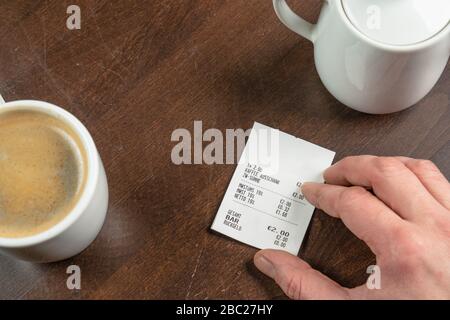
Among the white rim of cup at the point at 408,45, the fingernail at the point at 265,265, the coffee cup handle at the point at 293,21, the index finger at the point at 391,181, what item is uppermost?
the white rim of cup at the point at 408,45

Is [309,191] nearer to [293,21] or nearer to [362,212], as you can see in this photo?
[362,212]

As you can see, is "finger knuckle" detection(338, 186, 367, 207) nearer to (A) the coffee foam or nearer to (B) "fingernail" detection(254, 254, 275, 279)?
(B) "fingernail" detection(254, 254, 275, 279)

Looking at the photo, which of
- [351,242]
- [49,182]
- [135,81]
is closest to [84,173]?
[49,182]

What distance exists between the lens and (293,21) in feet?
2.17

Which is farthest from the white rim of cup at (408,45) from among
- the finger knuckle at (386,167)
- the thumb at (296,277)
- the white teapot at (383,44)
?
the thumb at (296,277)

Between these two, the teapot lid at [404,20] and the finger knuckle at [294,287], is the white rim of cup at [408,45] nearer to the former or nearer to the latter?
the teapot lid at [404,20]

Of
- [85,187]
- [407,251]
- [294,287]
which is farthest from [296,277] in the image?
[85,187]

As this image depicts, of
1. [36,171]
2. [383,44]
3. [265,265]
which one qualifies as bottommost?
[265,265]

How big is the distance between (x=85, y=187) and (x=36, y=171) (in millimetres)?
55

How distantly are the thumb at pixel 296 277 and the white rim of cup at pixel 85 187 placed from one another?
20cm

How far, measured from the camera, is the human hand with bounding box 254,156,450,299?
56 centimetres

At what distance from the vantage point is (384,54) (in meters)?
0.58

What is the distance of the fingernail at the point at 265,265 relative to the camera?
25.1 inches

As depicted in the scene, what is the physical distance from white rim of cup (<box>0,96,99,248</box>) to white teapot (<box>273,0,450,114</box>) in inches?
9.5
